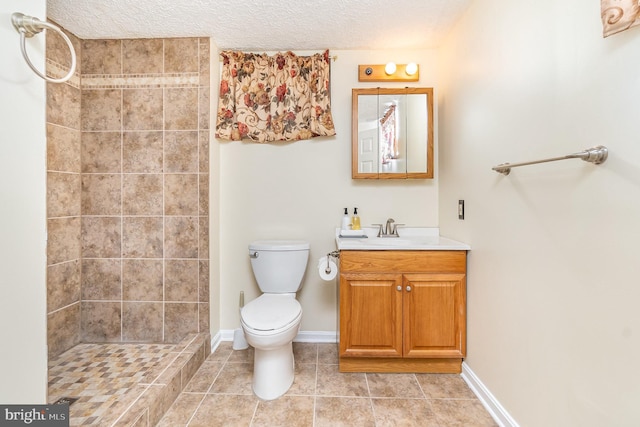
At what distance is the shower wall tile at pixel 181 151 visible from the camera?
6.61 feet

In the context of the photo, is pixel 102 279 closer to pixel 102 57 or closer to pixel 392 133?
pixel 102 57

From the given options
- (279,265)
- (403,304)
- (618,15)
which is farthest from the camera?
(279,265)

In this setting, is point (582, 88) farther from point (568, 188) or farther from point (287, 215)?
point (287, 215)

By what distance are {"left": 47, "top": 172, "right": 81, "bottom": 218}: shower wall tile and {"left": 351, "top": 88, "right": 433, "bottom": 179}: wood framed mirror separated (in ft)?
6.59

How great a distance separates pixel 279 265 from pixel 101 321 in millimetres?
1388

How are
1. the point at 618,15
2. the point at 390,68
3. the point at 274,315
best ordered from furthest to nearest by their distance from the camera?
the point at 390,68 < the point at 274,315 < the point at 618,15

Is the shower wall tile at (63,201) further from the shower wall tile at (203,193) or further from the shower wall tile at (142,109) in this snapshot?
the shower wall tile at (203,193)

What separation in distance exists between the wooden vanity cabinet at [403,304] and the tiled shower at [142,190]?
1.09 m

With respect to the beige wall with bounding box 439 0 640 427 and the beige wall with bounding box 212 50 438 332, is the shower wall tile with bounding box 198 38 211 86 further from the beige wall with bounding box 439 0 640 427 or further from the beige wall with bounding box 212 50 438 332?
the beige wall with bounding box 439 0 640 427

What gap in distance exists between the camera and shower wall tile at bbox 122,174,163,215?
202 centimetres

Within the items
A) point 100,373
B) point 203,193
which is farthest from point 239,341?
point 203,193

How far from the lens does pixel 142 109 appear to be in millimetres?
2012

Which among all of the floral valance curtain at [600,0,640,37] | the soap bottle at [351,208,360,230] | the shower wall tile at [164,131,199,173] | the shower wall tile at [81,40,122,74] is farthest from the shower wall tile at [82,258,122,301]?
the floral valance curtain at [600,0,640,37]

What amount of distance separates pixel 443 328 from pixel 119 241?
231 centimetres
